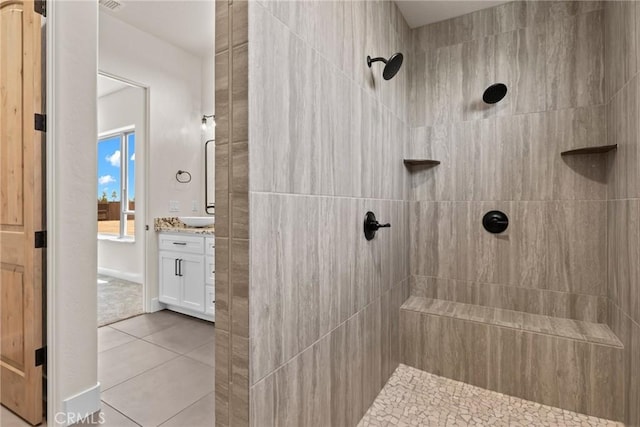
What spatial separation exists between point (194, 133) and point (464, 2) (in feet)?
10.2

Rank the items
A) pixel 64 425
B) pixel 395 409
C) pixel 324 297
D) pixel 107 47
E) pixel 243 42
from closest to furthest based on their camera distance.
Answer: pixel 243 42 → pixel 324 297 → pixel 64 425 → pixel 395 409 → pixel 107 47

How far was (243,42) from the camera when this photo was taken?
36.5 inches

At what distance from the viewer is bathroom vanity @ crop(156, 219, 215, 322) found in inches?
121

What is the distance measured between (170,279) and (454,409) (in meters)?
2.86

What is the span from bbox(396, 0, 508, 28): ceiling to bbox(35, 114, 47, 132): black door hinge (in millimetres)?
2257

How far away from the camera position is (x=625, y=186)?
63.7 inches

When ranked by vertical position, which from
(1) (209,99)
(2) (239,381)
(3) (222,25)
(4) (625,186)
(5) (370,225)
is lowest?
(2) (239,381)

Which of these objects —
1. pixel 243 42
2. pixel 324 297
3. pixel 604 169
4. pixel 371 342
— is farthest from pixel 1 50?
pixel 604 169

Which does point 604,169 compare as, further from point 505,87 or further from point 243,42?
point 243,42

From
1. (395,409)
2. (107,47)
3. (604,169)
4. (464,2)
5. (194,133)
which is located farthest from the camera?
(194,133)

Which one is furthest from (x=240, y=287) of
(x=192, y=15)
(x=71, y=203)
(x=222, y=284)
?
(x=192, y=15)

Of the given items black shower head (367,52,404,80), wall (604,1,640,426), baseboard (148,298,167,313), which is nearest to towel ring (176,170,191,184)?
baseboard (148,298,167,313)

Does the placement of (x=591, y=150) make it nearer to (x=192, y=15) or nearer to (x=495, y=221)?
(x=495, y=221)

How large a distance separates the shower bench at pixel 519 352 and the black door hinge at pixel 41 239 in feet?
7.14
